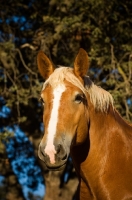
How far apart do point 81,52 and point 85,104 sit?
57 centimetres

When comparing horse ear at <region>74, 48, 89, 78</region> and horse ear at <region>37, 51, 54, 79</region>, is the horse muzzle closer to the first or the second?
horse ear at <region>74, 48, 89, 78</region>

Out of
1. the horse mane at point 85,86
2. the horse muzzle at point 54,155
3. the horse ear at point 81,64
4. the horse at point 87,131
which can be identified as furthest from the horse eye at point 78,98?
→ the horse muzzle at point 54,155

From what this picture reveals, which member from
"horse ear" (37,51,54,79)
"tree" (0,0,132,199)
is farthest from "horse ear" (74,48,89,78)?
"tree" (0,0,132,199)

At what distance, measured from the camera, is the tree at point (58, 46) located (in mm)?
10062

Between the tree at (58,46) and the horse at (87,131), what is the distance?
464 centimetres

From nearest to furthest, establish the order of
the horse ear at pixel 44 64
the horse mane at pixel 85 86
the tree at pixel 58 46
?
1. the horse mane at pixel 85 86
2. the horse ear at pixel 44 64
3. the tree at pixel 58 46

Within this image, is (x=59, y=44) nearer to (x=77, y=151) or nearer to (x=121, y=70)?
(x=121, y=70)

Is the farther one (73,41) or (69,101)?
(73,41)

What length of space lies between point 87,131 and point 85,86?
503 millimetres

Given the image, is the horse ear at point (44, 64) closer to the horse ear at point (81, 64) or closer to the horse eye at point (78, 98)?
the horse ear at point (81, 64)

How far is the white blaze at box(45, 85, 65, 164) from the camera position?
3.79 m

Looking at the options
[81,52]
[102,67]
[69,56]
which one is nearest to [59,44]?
[69,56]

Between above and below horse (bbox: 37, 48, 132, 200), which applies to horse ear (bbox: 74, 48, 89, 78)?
above

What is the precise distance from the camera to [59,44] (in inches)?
473
